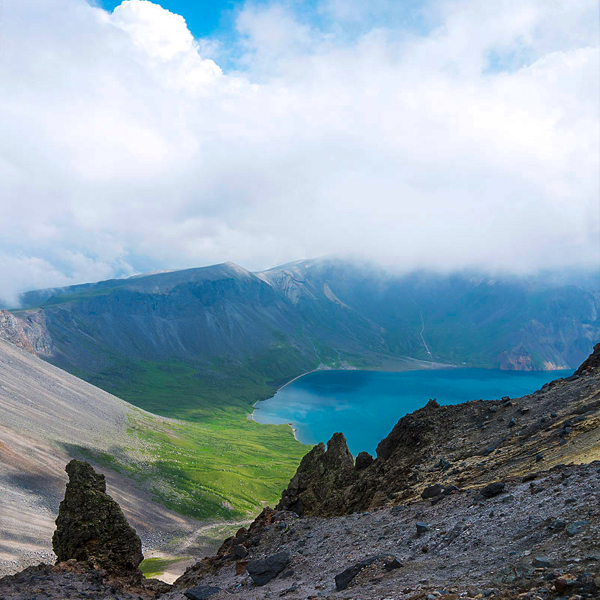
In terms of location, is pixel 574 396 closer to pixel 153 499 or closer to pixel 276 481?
pixel 153 499

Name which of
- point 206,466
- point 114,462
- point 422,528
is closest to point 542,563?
point 422,528

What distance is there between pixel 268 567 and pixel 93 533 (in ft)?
57.7

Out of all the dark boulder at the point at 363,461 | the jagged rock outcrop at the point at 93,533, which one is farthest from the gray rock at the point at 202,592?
the dark boulder at the point at 363,461

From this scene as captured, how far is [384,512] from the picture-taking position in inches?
891

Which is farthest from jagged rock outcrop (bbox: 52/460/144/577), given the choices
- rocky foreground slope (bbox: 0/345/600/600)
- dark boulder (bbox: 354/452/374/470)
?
dark boulder (bbox: 354/452/374/470)

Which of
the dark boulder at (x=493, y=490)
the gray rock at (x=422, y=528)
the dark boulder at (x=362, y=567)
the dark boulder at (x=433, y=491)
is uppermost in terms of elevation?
the dark boulder at (x=493, y=490)

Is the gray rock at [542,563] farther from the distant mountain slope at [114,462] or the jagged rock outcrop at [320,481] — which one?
the distant mountain slope at [114,462]

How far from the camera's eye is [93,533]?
102 ft

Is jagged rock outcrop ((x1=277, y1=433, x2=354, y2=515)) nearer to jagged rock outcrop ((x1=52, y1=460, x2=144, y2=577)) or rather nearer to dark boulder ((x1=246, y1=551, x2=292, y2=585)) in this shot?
dark boulder ((x1=246, y1=551, x2=292, y2=585))

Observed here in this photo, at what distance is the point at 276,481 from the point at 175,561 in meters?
63.0

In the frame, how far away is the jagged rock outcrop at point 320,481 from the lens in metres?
33.7

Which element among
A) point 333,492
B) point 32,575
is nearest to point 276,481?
point 333,492

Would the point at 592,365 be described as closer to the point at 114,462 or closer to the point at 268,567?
the point at 268,567

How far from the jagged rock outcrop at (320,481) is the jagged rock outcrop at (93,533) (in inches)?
502
